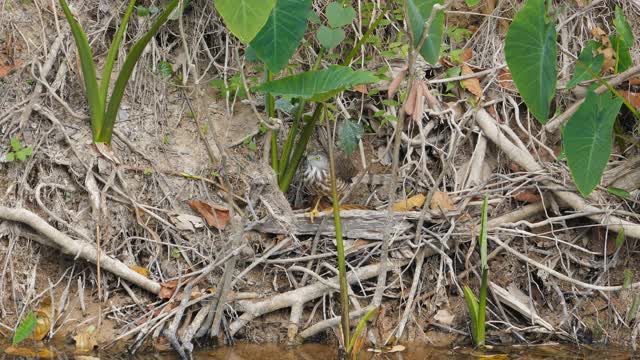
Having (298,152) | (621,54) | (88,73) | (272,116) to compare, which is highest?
(621,54)

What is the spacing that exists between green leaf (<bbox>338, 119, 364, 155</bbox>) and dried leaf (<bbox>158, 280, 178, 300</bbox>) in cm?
114

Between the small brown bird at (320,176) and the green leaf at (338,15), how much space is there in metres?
0.85

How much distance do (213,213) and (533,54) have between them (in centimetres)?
186

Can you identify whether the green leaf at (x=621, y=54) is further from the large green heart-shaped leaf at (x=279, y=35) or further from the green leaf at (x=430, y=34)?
the large green heart-shaped leaf at (x=279, y=35)

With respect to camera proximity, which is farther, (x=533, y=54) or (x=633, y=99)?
(x=633, y=99)

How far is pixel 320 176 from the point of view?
466 cm

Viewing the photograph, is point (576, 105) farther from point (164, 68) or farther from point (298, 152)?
point (164, 68)

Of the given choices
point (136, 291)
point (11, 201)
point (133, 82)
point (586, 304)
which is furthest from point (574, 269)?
point (11, 201)

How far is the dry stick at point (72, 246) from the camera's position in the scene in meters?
4.18

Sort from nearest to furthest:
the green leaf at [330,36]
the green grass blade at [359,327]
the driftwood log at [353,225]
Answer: the green grass blade at [359,327], the green leaf at [330,36], the driftwood log at [353,225]

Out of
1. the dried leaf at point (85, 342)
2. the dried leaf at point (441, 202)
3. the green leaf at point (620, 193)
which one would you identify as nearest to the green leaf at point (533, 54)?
the dried leaf at point (441, 202)

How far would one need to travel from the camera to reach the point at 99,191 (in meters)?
4.44

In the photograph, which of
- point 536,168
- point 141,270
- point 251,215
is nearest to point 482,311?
point 536,168

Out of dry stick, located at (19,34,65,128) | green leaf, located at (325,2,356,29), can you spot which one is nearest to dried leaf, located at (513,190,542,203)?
green leaf, located at (325,2,356,29)
